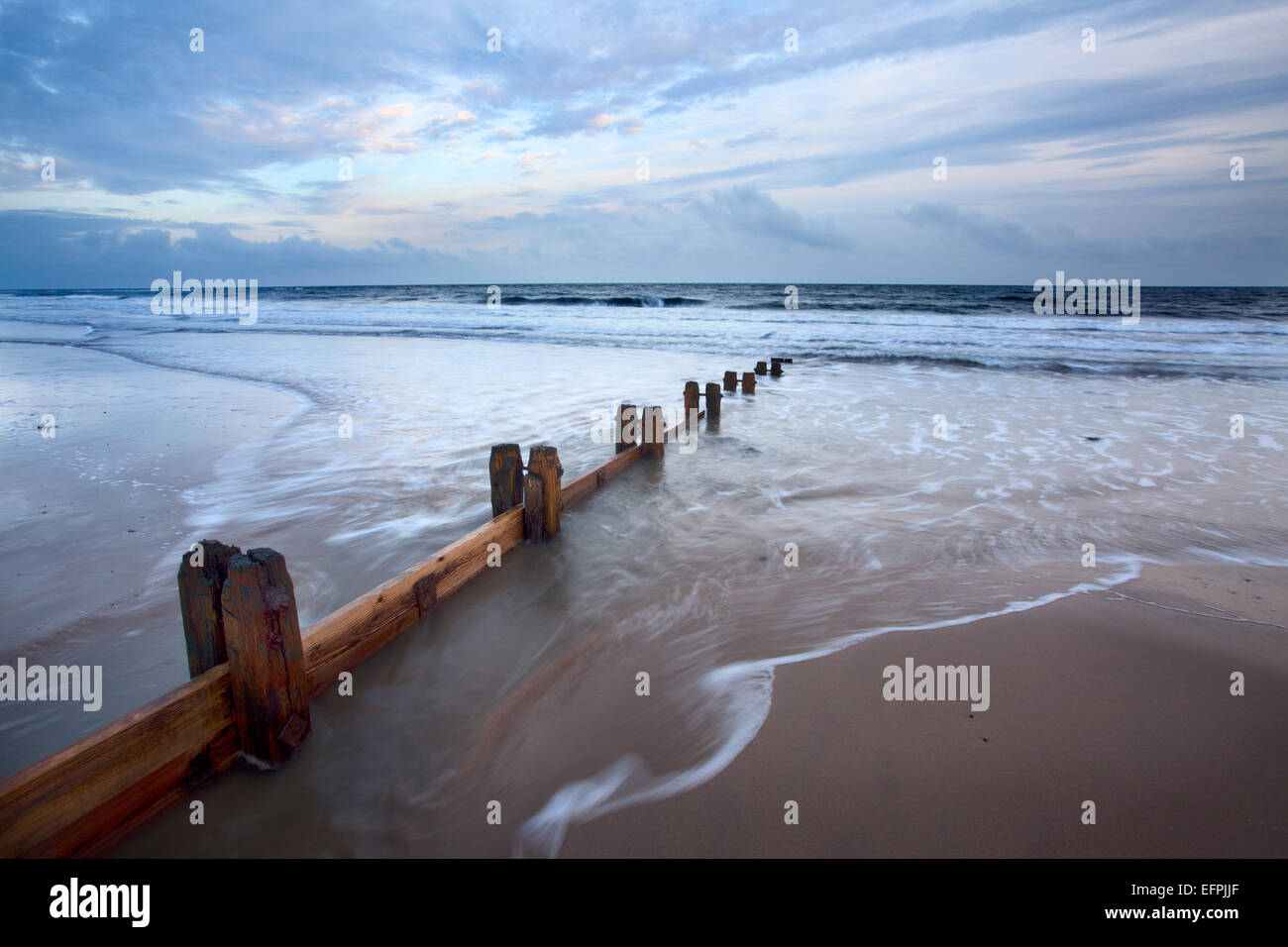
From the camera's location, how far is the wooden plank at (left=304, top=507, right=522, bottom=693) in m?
2.98

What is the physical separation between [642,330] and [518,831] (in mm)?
25844

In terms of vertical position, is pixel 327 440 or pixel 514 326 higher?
pixel 514 326

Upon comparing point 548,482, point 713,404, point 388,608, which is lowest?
point 388,608

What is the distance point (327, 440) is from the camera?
8.09 m

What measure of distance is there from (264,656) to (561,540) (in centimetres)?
273

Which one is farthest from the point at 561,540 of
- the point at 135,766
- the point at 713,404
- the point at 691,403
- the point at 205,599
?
the point at 713,404

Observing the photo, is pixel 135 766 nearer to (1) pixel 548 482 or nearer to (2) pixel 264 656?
(2) pixel 264 656

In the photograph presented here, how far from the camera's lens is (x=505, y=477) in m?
4.70

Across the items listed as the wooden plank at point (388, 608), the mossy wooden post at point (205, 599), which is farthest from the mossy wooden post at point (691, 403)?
the mossy wooden post at point (205, 599)

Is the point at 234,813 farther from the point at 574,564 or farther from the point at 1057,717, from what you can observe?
the point at 1057,717

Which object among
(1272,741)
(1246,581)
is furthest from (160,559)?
(1246,581)

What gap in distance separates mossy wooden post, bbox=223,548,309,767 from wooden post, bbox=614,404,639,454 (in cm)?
464

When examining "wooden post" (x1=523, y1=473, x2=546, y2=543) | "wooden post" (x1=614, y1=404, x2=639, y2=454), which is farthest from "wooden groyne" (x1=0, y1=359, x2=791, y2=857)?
"wooden post" (x1=614, y1=404, x2=639, y2=454)
